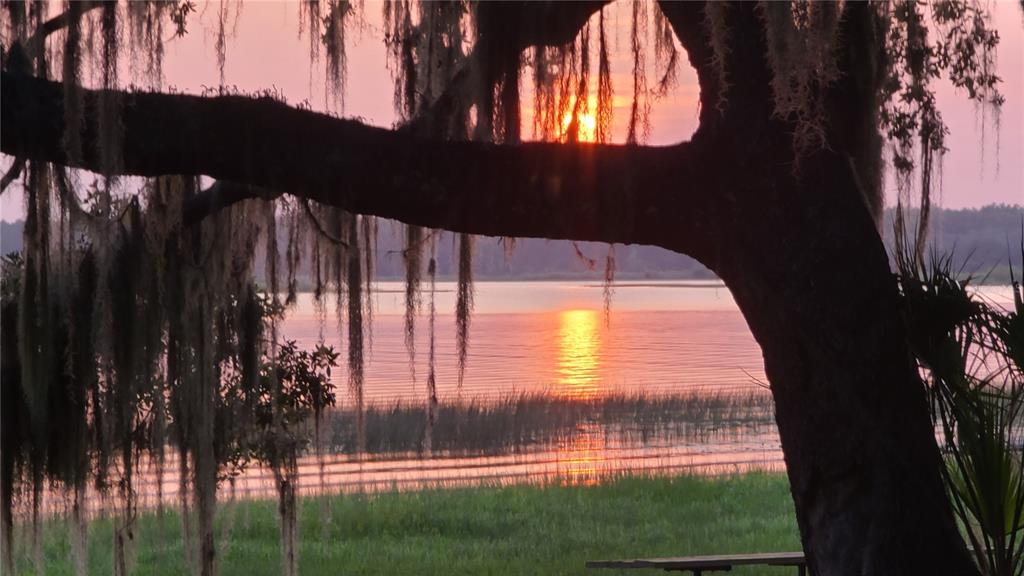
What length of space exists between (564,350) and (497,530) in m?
33.1

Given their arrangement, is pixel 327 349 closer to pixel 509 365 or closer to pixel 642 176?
pixel 642 176

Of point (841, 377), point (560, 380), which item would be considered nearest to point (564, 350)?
point (560, 380)

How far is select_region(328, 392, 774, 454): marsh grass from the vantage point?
59.6 feet

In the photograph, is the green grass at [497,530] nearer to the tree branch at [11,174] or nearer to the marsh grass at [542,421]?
the marsh grass at [542,421]

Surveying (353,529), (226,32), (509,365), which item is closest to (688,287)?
(509,365)

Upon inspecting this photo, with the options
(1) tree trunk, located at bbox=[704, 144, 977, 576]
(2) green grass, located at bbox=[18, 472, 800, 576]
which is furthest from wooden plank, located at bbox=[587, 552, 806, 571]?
(2) green grass, located at bbox=[18, 472, 800, 576]

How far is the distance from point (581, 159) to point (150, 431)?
A: 9.70 feet

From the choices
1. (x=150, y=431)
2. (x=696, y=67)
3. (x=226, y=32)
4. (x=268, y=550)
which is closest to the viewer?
(x=696, y=67)

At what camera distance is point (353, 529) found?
11867 mm

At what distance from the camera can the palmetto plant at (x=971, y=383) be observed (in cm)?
421

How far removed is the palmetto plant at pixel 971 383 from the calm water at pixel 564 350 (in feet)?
5.90

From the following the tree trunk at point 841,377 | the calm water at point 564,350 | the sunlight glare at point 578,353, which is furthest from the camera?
the sunlight glare at point 578,353

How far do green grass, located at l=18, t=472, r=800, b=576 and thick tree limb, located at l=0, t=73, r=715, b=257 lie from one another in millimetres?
5610

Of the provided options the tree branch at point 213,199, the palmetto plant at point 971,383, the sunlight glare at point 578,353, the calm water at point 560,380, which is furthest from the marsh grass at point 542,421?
the palmetto plant at point 971,383
